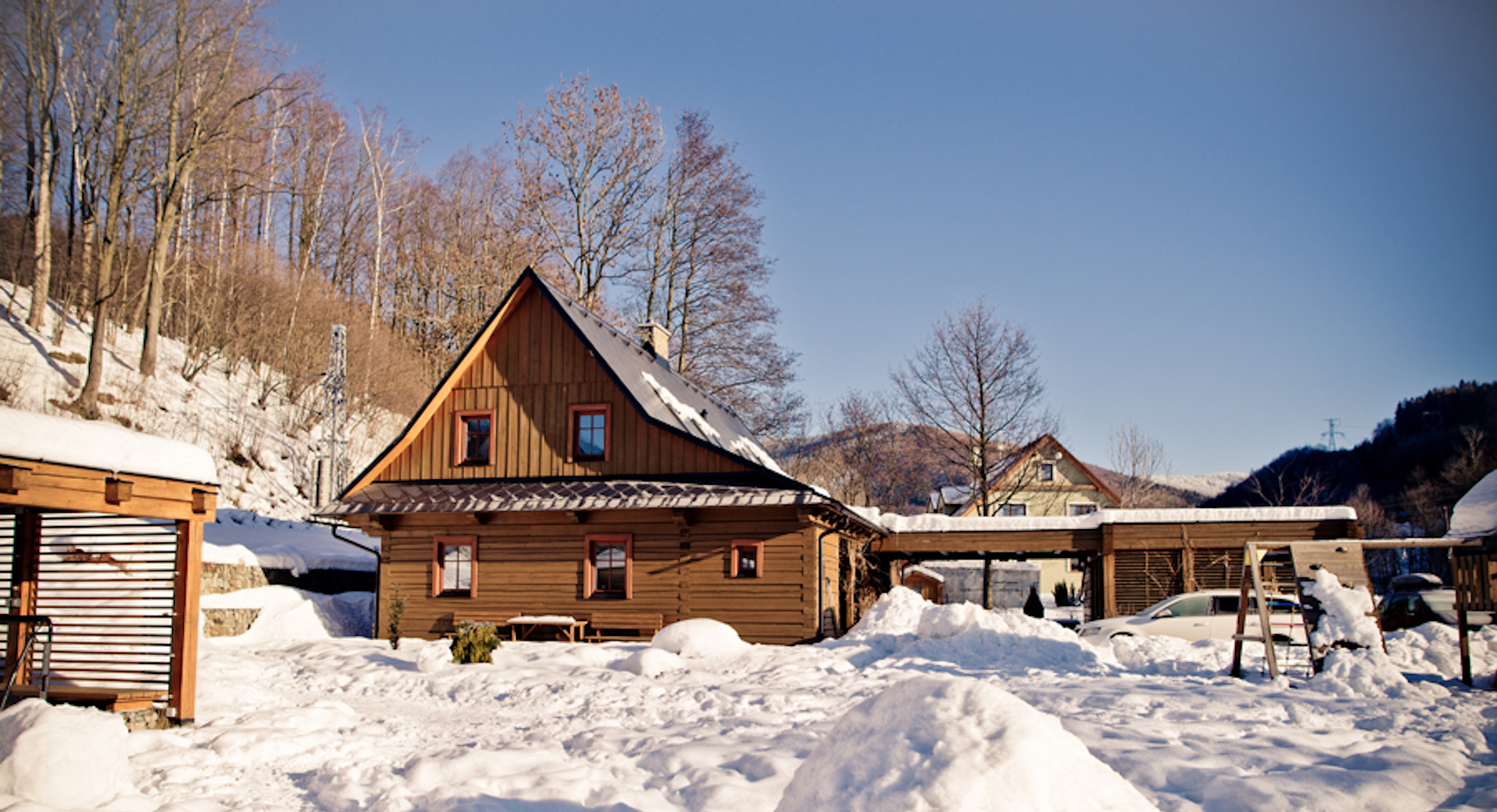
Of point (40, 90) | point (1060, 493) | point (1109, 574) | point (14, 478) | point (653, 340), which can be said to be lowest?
point (1109, 574)

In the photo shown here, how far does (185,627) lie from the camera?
8805 mm

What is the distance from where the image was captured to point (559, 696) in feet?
40.2

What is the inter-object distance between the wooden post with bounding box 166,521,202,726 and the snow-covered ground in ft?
1.40

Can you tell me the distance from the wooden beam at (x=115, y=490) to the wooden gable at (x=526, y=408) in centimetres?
1182

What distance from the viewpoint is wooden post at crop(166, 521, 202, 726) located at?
8.73 metres


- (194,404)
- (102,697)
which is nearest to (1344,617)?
(102,697)

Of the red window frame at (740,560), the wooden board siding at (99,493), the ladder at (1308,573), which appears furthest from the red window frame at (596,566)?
the ladder at (1308,573)

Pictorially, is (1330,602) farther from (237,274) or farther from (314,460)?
(237,274)

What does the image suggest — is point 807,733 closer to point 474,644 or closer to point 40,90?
point 474,644

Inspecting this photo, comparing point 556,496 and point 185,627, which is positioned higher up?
point 556,496

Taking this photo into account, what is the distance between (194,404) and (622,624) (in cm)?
1749

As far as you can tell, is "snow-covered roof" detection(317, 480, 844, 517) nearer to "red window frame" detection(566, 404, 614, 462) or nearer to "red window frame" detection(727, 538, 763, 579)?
"red window frame" detection(566, 404, 614, 462)

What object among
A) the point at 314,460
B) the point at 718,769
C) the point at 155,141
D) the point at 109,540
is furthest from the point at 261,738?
the point at 155,141

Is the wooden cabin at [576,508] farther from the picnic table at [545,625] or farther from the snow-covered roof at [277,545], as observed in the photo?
the snow-covered roof at [277,545]
